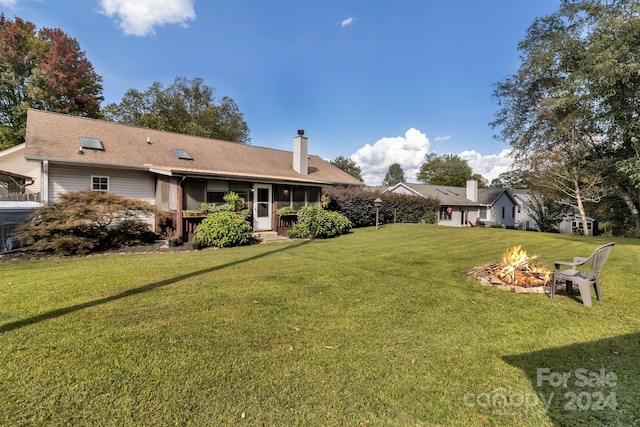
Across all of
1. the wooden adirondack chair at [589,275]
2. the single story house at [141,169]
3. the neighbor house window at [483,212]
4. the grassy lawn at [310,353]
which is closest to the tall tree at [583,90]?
the neighbor house window at [483,212]

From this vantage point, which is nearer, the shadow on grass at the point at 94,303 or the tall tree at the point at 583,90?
the shadow on grass at the point at 94,303

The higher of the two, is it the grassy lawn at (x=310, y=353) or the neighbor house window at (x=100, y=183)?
the neighbor house window at (x=100, y=183)

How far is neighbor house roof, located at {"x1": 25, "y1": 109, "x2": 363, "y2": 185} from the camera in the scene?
1099 cm

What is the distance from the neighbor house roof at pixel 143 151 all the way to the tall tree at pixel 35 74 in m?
12.3

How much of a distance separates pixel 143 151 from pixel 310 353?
545 inches

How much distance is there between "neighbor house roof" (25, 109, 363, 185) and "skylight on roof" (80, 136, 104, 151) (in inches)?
5.0

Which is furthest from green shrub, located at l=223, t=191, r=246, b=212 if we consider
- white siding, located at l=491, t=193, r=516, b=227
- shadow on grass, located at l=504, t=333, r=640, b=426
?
white siding, located at l=491, t=193, r=516, b=227

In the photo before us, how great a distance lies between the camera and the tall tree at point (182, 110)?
24.8 m

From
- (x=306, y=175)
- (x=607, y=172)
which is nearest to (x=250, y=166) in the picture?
(x=306, y=175)

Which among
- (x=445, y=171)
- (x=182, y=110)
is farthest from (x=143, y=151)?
(x=445, y=171)

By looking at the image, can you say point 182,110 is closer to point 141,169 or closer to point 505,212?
point 141,169

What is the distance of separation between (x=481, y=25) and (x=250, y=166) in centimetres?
1300

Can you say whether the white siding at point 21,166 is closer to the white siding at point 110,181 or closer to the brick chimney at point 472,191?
the white siding at point 110,181

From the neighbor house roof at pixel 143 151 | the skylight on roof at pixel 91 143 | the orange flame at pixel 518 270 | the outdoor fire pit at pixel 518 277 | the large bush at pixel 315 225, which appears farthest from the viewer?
the large bush at pixel 315 225
